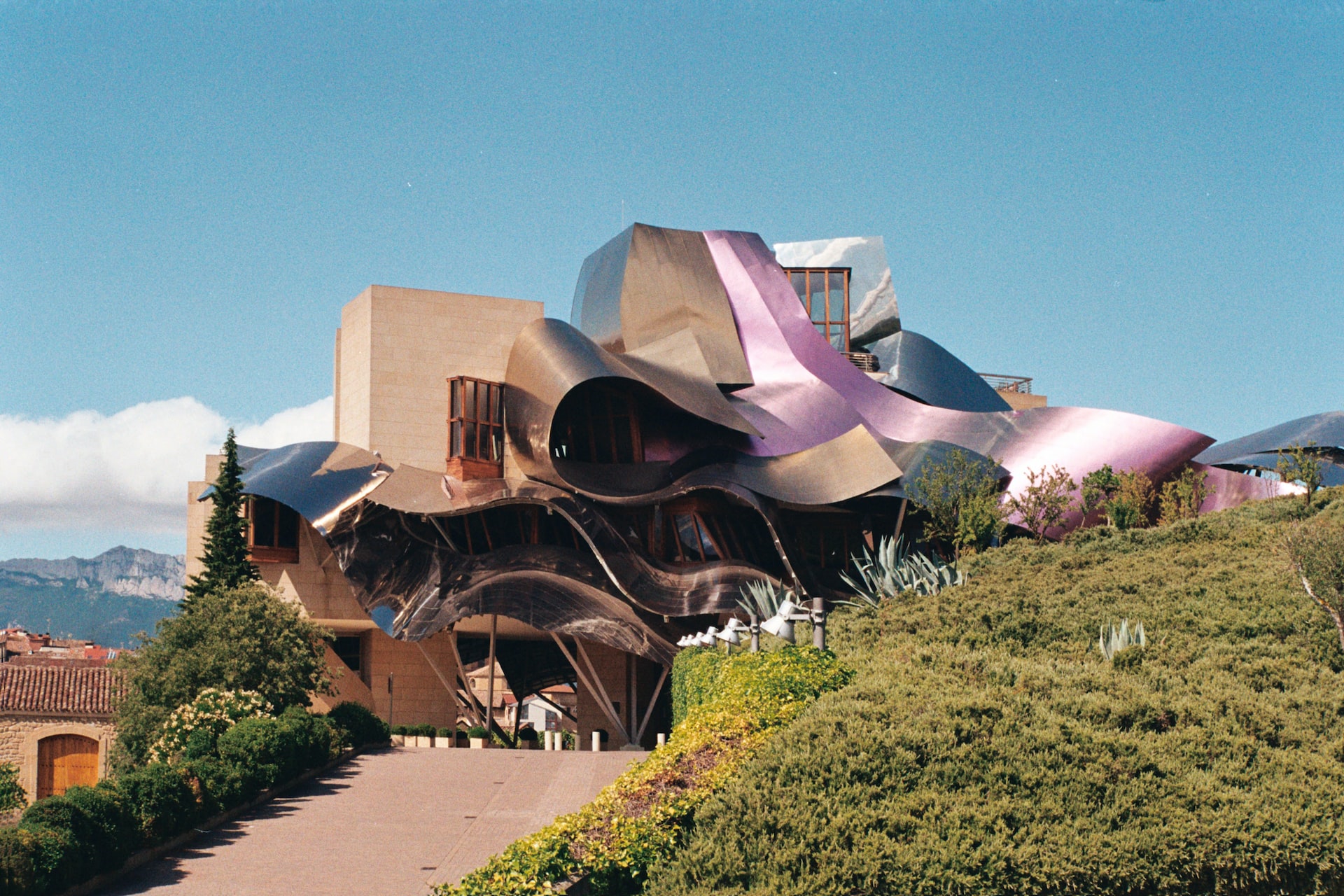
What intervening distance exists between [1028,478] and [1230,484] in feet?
19.5

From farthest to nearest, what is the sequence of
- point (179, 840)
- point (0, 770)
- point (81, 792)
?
point (0, 770) → point (179, 840) → point (81, 792)

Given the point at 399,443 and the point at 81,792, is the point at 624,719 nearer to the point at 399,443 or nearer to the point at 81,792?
the point at 399,443

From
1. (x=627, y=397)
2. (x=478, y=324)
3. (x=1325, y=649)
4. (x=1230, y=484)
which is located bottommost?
(x=1325, y=649)

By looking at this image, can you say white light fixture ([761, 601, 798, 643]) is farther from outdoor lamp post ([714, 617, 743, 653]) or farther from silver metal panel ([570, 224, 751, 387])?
silver metal panel ([570, 224, 751, 387])

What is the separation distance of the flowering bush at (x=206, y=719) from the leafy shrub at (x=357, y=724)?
229 cm

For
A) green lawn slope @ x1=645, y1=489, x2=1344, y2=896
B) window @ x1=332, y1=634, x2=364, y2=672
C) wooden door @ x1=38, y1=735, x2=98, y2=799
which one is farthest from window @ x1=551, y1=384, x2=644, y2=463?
green lawn slope @ x1=645, y1=489, x2=1344, y2=896

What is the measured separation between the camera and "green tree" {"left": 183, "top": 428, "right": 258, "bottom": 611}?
29969mm

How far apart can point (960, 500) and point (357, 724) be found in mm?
12841

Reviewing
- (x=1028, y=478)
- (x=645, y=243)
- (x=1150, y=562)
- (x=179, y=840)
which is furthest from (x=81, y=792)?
(x=645, y=243)

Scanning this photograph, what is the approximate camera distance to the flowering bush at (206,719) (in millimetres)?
20297

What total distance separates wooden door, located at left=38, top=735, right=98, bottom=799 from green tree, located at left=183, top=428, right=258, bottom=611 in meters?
8.52

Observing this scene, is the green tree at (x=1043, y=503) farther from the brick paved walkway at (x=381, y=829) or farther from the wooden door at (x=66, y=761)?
the wooden door at (x=66, y=761)

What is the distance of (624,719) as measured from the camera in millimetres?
36656

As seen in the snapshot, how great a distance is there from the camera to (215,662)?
24703 mm
